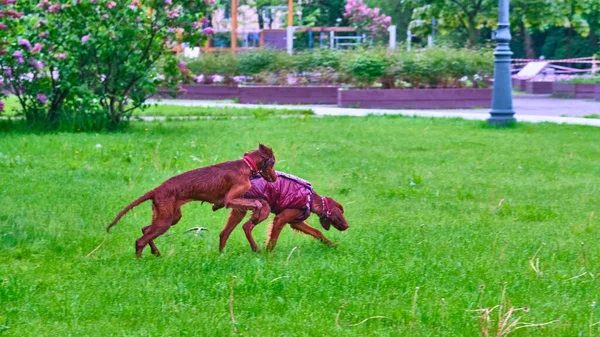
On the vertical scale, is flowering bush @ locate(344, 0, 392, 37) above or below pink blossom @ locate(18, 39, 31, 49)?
above

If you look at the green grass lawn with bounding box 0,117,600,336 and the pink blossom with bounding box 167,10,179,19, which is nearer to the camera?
the green grass lawn with bounding box 0,117,600,336

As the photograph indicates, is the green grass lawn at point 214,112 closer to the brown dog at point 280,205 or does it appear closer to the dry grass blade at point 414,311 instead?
the brown dog at point 280,205

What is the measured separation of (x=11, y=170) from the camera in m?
10.4

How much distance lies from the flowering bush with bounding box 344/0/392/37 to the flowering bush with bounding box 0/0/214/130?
2367cm

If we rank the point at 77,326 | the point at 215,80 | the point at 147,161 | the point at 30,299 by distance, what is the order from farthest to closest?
the point at 215,80
the point at 147,161
the point at 30,299
the point at 77,326

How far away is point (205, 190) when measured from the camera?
6098 millimetres

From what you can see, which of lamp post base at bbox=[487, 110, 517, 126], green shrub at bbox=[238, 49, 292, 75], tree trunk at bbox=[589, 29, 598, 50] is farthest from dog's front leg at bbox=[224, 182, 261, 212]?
tree trunk at bbox=[589, 29, 598, 50]

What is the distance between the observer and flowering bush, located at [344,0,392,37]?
39031 millimetres

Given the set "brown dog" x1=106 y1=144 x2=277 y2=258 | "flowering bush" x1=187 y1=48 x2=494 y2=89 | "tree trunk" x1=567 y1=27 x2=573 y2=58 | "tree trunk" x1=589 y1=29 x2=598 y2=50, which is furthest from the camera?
"tree trunk" x1=589 y1=29 x2=598 y2=50

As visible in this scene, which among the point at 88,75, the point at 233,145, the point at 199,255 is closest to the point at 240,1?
the point at 88,75

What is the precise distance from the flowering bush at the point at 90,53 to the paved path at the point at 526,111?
1.28 meters

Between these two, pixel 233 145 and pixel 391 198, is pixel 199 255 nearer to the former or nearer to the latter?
pixel 391 198

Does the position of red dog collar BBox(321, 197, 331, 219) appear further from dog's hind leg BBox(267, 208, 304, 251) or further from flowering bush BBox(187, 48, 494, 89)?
flowering bush BBox(187, 48, 494, 89)

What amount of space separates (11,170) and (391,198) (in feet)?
14.1
